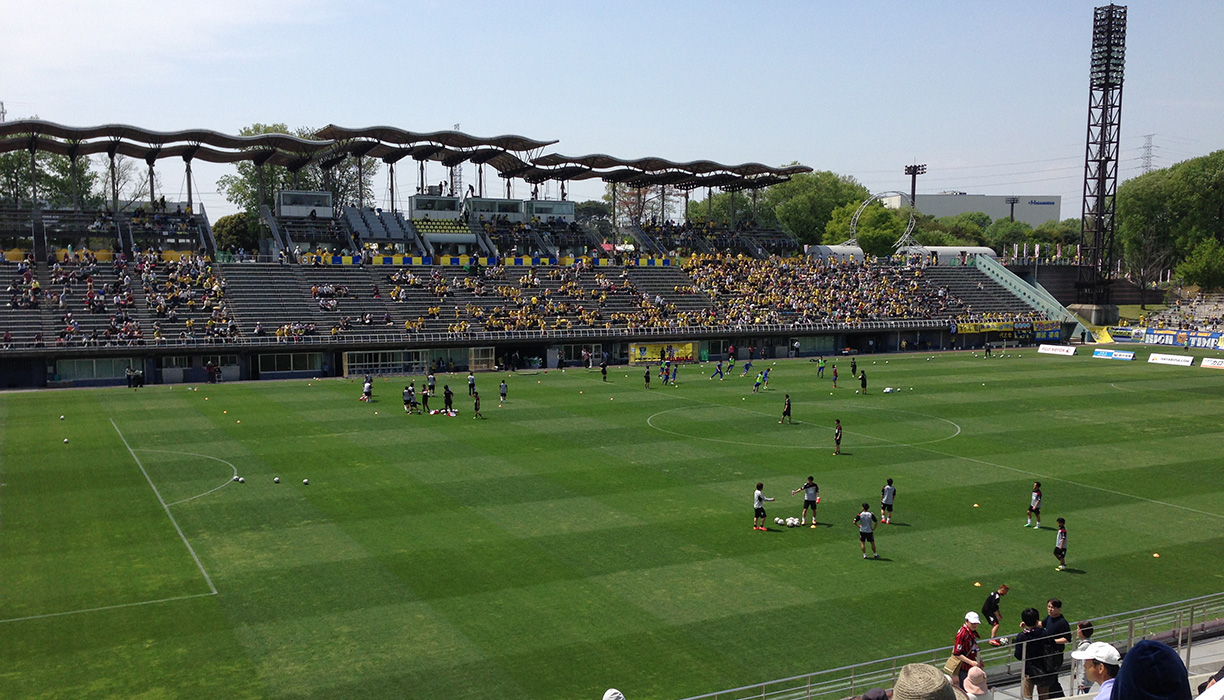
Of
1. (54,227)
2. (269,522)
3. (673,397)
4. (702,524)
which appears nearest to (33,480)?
(269,522)

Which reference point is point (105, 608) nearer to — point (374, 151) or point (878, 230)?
point (374, 151)

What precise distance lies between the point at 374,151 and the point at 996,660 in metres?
75.0

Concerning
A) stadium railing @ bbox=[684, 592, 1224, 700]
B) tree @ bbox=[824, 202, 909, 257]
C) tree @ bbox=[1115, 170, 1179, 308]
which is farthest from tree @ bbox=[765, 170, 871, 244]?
stadium railing @ bbox=[684, 592, 1224, 700]

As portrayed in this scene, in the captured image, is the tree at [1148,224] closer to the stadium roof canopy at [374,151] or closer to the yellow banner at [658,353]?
the stadium roof canopy at [374,151]

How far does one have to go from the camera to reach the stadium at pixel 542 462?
17.5 m

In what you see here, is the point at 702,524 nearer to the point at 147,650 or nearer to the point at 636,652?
the point at 636,652

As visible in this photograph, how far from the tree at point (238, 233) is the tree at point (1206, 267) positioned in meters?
110

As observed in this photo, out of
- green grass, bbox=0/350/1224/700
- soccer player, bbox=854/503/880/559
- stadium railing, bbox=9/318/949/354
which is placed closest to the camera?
green grass, bbox=0/350/1224/700

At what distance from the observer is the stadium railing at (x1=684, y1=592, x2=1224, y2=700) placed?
15234 mm

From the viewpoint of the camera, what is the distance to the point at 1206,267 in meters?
107

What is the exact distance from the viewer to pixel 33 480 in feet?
100

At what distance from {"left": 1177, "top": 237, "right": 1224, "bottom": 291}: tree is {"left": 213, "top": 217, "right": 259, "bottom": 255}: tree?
361ft

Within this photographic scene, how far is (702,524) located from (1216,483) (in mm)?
18256

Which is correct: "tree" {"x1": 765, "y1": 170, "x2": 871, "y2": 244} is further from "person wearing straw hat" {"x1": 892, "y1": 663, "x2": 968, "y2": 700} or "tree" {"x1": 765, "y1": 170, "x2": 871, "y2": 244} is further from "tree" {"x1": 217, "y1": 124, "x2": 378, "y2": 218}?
"person wearing straw hat" {"x1": 892, "y1": 663, "x2": 968, "y2": 700}
